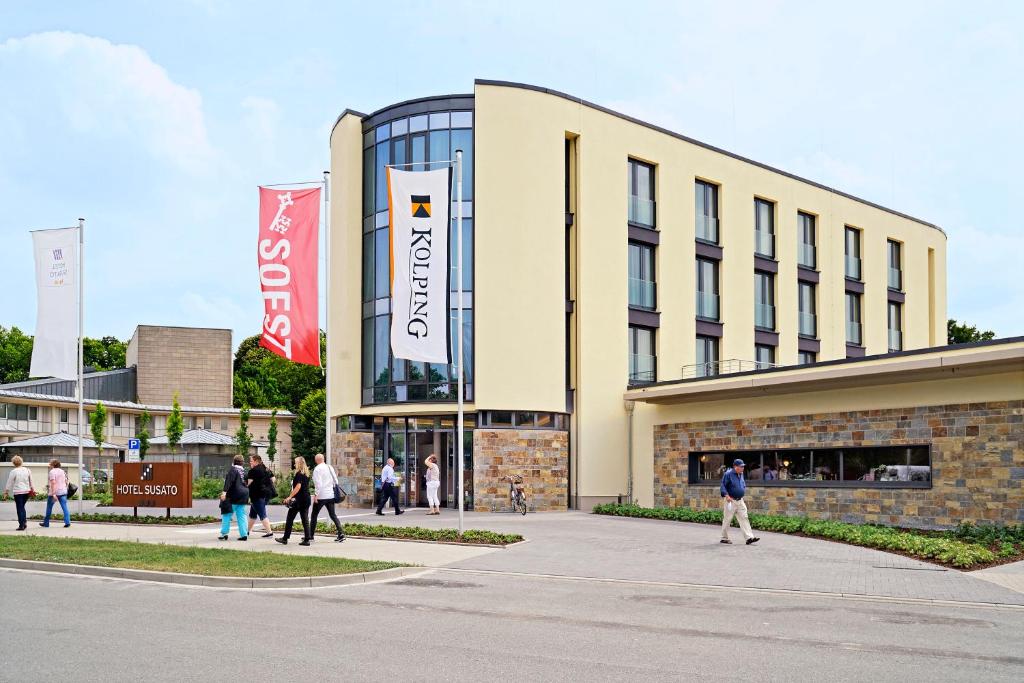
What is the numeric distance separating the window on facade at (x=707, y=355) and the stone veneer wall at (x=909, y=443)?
652 cm

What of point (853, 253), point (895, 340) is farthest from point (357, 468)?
point (895, 340)

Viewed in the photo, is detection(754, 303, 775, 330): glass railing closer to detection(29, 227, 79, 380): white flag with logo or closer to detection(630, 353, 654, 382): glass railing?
detection(630, 353, 654, 382): glass railing

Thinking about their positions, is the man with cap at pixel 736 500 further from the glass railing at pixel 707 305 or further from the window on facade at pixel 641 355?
the glass railing at pixel 707 305

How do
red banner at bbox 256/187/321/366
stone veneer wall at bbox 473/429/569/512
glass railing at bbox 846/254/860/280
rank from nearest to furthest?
red banner at bbox 256/187/321/366
stone veneer wall at bbox 473/429/569/512
glass railing at bbox 846/254/860/280

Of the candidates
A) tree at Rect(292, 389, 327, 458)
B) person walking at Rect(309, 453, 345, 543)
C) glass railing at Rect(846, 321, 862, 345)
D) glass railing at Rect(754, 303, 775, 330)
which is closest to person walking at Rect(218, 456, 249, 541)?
person walking at Rect(309, 453, 345, 543)

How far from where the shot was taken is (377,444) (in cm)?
3078

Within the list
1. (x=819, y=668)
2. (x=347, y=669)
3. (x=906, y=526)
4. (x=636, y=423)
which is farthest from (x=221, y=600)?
(x=636, y=423)

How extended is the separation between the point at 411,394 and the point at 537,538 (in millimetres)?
10485

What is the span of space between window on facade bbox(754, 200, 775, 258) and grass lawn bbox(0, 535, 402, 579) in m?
25.0

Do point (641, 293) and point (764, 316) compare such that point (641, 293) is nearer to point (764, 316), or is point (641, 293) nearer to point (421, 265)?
point (764, 316)

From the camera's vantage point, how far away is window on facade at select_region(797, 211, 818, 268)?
38.6 meters

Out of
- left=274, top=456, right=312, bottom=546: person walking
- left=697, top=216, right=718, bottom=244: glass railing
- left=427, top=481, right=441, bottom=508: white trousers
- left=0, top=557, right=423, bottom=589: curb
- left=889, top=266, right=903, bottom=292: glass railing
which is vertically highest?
left=697, top=216, right=718, bottom=244: glass railing

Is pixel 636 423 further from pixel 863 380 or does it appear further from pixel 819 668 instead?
pixel 819 668

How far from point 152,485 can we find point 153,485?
0.03 m
